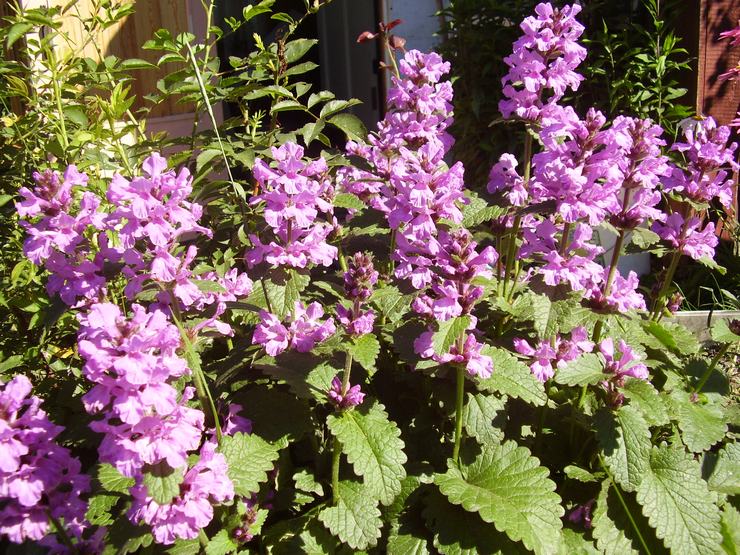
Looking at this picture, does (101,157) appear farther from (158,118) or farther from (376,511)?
(158,118)

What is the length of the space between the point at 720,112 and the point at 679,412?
341 centimetres

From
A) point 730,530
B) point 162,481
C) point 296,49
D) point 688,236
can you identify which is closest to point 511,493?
point 730,530

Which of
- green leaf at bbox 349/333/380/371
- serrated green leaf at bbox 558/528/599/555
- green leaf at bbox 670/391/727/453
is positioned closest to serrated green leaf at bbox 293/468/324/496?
green leaf at bbox 349/333/380/371

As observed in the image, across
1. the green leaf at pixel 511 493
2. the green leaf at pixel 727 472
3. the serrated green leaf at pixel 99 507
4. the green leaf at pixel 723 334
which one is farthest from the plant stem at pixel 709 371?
the serrated green leaf at pixel 99 507

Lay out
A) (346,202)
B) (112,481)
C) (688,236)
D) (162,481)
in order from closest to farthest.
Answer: (162,481) < (112,481) < (346,202) < (688,236)

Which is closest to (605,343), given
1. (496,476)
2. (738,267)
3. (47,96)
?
(496,476)

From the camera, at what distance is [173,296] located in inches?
61.9

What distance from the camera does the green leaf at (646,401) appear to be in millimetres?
1774

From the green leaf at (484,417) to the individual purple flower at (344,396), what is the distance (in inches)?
13.2

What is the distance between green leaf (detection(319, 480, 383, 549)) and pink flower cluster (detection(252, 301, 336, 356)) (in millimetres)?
412

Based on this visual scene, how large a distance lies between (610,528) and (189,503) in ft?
3.86

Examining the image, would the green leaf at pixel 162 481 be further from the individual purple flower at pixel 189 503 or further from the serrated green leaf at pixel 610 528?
the serrated green leaf at pixel 610 528

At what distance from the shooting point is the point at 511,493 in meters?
1.70

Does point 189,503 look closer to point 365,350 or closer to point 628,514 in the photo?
point 365,350
